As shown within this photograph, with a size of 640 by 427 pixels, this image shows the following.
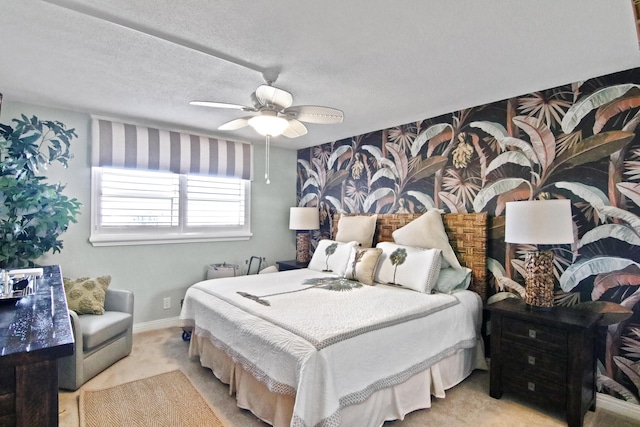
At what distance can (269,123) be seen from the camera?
243 centimetres

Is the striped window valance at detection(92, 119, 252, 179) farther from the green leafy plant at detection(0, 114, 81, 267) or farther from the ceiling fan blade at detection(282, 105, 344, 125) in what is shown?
the ceiling fan blade at detection(282, 105, 344, 125)

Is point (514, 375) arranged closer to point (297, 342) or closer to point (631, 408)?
point (631, 408)

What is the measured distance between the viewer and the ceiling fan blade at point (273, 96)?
2.17 metres

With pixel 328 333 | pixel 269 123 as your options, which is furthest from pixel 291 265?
pixel 328 333

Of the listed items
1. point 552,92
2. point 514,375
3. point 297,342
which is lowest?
point 514,375

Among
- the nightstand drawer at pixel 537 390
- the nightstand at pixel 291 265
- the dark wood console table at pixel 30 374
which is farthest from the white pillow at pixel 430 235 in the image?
the dark wood console table at pixel 30 374

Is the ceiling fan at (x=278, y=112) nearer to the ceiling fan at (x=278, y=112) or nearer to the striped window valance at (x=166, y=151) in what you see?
the ceiling fan at (x=278, y=112)

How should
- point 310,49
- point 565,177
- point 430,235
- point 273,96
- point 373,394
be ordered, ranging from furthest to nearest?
point 430,235 < point 565,177 < point 273,96 < point 310,49 < point 373,394

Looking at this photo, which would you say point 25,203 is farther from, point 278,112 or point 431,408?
point 431,408

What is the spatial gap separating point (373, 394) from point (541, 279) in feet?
5.18

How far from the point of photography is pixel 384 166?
13.3ft

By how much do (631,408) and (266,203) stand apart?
13.9 ft

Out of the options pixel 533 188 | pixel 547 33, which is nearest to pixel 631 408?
pixel 533 188

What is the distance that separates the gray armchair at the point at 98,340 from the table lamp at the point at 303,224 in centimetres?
217
